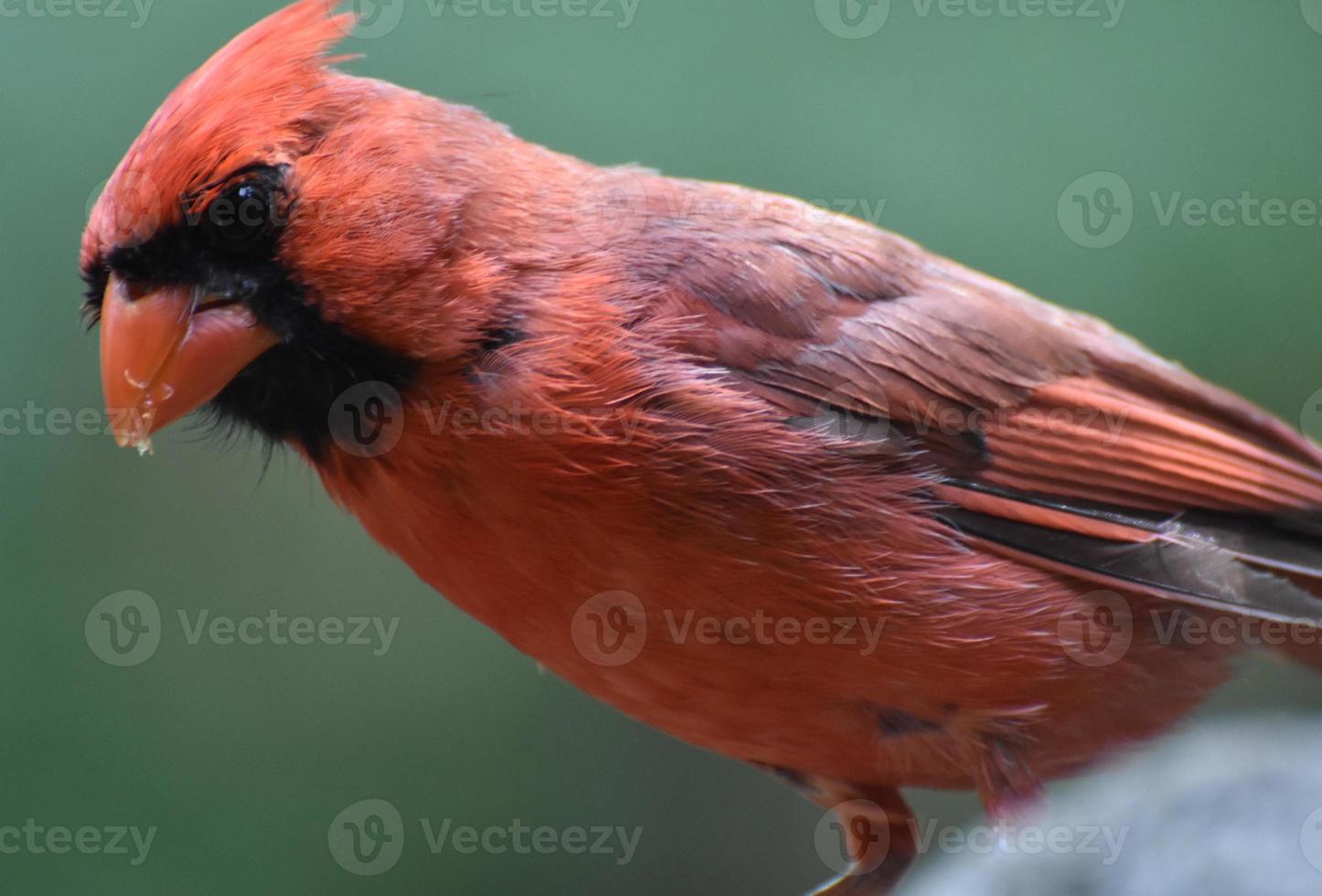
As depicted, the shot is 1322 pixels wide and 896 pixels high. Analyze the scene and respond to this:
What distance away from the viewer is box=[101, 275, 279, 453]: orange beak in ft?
6.49

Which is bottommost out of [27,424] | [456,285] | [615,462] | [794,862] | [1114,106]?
[794,862]

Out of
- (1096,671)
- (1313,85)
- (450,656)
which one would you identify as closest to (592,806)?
(450,656)

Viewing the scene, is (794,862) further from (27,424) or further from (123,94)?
(123,94)

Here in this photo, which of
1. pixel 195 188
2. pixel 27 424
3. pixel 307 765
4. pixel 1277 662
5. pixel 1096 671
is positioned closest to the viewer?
pixel 195 188

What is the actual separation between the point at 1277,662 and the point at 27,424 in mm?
3277

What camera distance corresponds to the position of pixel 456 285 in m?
2.04
